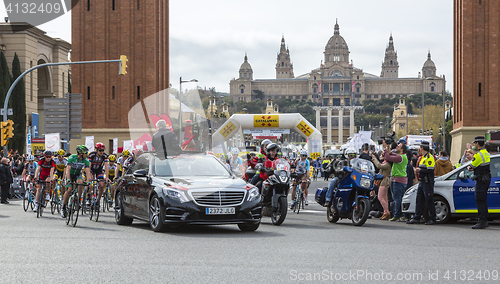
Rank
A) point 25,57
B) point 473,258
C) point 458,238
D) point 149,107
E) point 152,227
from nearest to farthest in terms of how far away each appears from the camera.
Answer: point 473,258
point 458,238
point 152,227
point 149,107
point 25,57

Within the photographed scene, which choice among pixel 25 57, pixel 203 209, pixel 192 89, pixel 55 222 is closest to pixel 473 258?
pixel 203 209

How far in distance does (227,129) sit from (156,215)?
26.5 meters

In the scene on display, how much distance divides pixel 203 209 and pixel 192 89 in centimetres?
784

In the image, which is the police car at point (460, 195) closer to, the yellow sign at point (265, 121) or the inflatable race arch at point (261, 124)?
the inflatable race arch at point (261, 124)

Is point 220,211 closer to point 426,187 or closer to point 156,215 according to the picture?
point 156,215

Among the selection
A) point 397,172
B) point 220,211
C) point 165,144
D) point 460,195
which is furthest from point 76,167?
point 460,195

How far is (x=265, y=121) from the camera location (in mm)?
38031

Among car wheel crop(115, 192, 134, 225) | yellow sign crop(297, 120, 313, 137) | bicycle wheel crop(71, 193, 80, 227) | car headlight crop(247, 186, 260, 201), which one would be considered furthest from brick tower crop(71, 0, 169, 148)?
car headlight crop(247, 186, 260, 201)

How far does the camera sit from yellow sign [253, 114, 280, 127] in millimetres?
37969

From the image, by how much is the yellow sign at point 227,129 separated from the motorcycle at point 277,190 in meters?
24.0

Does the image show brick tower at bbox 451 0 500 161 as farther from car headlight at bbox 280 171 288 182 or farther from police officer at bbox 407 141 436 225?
car headlight at bbox 280 171 288 182

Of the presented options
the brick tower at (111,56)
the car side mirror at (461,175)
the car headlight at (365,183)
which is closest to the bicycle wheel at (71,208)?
the car headlight at (365,183)

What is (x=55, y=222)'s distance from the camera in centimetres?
1378

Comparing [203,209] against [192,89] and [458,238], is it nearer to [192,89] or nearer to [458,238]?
[458,238]
